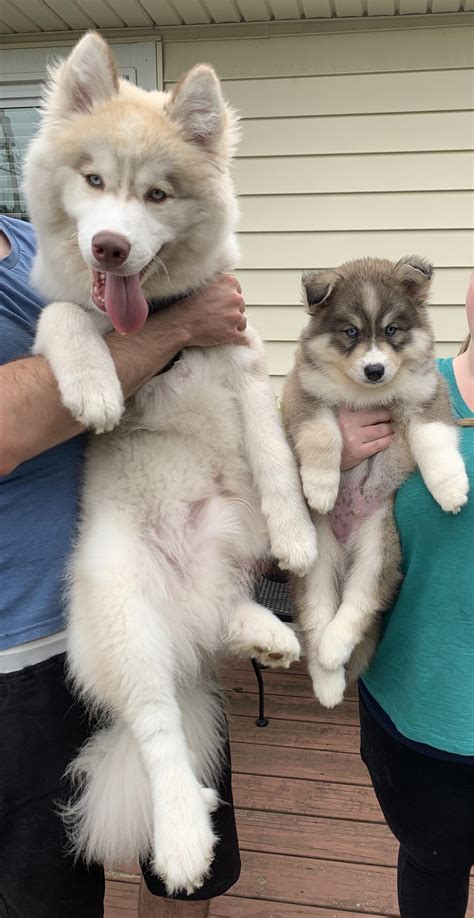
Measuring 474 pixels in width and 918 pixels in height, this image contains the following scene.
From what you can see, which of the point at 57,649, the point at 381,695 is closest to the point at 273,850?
the point at 381,695

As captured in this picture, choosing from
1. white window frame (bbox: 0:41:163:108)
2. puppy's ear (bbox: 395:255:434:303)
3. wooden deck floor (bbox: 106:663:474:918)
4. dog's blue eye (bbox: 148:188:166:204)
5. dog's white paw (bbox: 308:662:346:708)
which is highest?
white window frame (bbox: 0:41:163:108)

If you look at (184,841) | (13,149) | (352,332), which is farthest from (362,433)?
(13,149)

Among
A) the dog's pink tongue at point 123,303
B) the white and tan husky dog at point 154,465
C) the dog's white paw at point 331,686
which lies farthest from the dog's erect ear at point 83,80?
the dog's white paw at point 331,686

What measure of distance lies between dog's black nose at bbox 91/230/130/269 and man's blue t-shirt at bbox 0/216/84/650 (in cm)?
36

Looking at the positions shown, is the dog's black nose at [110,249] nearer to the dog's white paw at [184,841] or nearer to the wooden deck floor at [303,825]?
the dog's white paw at [184,841]

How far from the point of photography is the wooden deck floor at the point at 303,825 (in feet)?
9.73

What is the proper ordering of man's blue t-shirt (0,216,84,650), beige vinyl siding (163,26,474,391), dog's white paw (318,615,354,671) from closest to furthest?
man's blue t-shirt (0,216,84,650) → dog's white paw (318,615,354,671) → beige vinyl siding (163,26,474,391)

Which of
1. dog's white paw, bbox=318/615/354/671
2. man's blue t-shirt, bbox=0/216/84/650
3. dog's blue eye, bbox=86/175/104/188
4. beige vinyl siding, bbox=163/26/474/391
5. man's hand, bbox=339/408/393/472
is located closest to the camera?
man's blue t-shirt, bbox=0/216/84/650

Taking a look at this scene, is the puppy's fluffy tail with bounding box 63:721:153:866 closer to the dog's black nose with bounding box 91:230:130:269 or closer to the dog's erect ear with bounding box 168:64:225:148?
the dog's black nose with bounding box 91:230:130:269

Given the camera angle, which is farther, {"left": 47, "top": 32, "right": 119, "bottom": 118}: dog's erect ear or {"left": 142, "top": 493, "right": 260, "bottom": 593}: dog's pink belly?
{"left": 142, "top": 493, "right": 260, "bottom": 593}: dog's pink belly

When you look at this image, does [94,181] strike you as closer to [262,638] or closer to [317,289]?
[317,289]

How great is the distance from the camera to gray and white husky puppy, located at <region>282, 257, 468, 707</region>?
197 centimetres

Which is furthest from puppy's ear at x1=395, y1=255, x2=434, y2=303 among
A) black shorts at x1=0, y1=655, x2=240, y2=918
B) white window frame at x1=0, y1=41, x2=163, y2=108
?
white window frame at x1=0, y1=41, x2=163, y2=108

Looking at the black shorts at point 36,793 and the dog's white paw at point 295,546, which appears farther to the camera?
the dog's white paw at point 295,546
